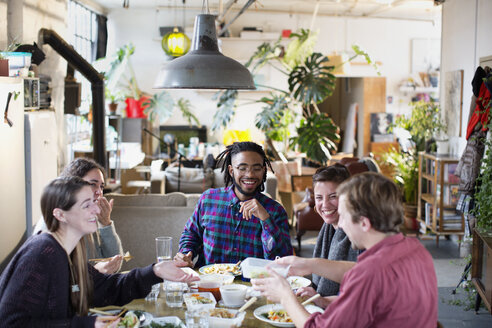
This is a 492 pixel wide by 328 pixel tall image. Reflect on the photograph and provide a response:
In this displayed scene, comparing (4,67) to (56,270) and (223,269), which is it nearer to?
(223,269)

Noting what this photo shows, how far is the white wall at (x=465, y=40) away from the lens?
6.62 m

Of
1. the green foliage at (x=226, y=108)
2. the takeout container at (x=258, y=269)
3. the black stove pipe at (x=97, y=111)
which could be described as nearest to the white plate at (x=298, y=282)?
the takeout container at (x=258, y=269)

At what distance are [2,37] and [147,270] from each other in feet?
12.0

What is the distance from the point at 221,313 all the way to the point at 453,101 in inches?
240

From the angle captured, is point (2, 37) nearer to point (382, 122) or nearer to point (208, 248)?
point (208, 248)

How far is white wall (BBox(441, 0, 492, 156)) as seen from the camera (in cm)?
662

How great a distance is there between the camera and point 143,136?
11289 mm

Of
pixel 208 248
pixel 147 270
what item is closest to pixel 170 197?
pixel 208 248

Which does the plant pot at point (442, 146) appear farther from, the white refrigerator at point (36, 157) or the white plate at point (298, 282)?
the white plate at point (298, 282)

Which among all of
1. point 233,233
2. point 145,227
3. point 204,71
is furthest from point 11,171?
point 204,71

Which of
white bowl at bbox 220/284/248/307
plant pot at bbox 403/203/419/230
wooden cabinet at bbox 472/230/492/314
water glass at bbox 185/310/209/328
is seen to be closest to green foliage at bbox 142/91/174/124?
plant pot at bbox 403/203/419/230

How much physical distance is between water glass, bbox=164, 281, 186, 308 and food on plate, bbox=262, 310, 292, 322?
1.23ft

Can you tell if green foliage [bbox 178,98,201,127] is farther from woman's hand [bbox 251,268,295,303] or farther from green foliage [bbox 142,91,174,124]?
woman's hand [bbox 251,268,295,303]

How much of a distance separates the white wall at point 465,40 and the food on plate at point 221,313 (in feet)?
16.4
